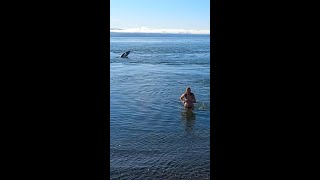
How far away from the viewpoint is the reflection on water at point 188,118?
873cm

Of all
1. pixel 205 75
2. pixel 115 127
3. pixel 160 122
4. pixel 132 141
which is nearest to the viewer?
pixel 132 141

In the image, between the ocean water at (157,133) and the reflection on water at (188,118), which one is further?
the reflection on water at (188,118)

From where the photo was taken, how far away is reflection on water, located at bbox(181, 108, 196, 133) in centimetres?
873

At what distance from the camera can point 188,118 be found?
30.9 feet

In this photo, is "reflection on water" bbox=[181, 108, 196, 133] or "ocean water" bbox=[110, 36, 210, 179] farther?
"reflection on water" bbox=[181, 108, 196, 133]

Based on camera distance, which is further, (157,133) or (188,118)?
(188,118)
